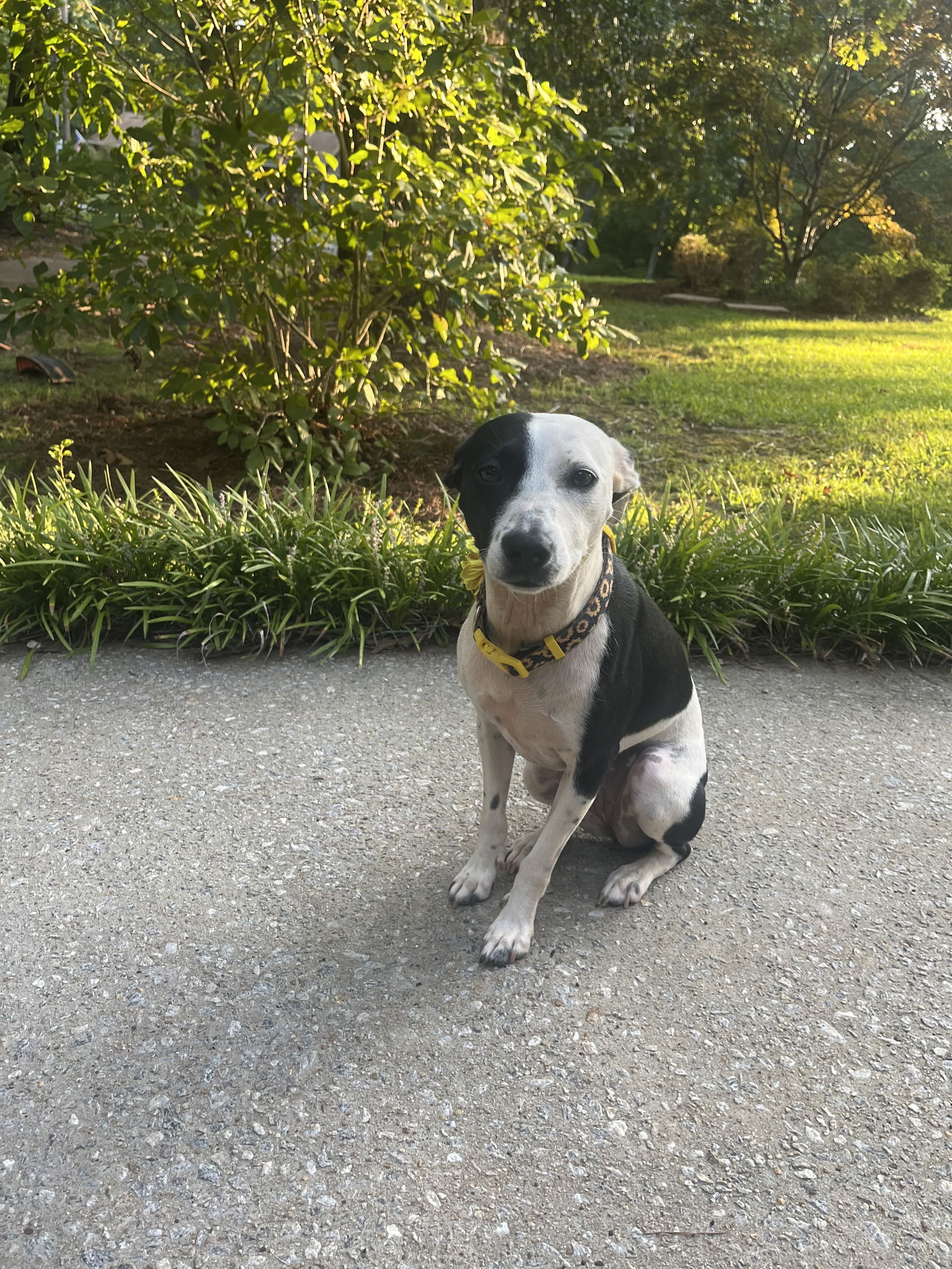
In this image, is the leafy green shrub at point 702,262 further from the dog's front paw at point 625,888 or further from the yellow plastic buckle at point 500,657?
the yellow plastic buckle at point 500,657

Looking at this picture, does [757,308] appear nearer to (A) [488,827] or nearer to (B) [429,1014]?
(A) [488,827]

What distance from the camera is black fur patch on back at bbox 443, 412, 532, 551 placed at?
203 centimetres

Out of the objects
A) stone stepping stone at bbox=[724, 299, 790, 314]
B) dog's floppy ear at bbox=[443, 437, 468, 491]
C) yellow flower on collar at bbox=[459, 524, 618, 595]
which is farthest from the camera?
stone stepping stone at bbox=[724, 299, 790, 314]

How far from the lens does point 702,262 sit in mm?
16750

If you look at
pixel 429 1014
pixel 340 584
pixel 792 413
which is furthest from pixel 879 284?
pixel 429 1014

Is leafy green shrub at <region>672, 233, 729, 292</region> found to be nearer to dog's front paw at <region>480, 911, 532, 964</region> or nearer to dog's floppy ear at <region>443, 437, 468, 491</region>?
dog's floppy ear at <region>443, 437, 468, 491</region>

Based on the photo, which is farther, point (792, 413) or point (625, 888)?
point (792, 413)

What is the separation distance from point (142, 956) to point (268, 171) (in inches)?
154

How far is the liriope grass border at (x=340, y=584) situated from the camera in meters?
4.12

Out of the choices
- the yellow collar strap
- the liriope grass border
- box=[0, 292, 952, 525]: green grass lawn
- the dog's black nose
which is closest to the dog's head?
the dog's black nose

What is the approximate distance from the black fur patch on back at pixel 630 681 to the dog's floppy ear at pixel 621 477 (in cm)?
27

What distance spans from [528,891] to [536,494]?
1091 millimetres

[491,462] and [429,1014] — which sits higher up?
[491,462]

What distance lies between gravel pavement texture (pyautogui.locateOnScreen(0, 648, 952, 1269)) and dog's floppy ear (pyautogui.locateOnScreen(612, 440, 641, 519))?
121 centimetres
